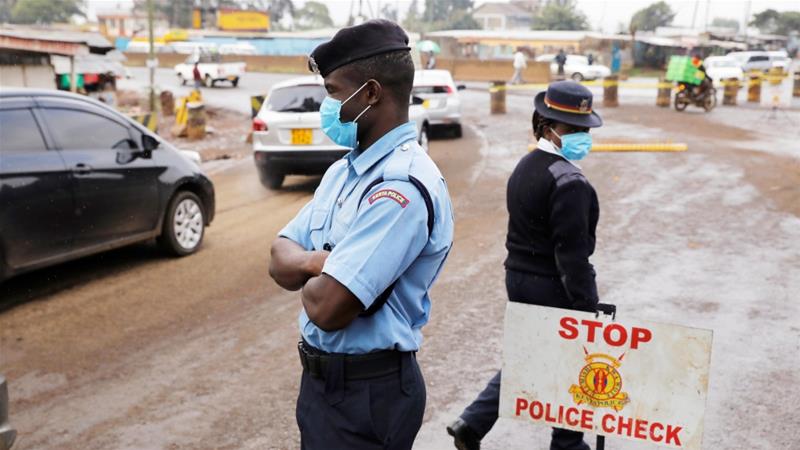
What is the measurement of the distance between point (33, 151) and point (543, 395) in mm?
5076

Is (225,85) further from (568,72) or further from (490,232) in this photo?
(490,232)

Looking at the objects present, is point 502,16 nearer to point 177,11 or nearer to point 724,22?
point 177,11

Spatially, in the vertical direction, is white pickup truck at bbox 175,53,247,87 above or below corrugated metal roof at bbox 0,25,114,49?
below

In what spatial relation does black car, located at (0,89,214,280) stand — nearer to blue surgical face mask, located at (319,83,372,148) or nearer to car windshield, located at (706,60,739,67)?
blue surgical face mask, located at (319,83,372,148)

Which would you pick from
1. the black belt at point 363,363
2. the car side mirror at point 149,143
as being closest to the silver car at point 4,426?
the black belt at point 363,363

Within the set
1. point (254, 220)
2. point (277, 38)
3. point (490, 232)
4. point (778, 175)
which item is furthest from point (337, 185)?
point (277, 38)

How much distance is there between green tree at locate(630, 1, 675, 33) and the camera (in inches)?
3575

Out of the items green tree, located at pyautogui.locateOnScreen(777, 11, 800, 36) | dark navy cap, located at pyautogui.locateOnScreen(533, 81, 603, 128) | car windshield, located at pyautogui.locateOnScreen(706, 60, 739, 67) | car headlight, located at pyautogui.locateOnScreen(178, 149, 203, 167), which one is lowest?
car headlight, located at pyautogui.locateOnScreen(178, 149, 203, 167)

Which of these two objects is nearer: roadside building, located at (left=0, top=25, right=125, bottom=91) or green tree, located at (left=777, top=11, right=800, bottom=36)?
roadside building, located at (left=0, top=25, right=125, bottom=91)

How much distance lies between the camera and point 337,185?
2330mm

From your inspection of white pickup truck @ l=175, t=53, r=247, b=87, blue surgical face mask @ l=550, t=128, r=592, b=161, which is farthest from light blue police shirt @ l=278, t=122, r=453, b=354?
white pickup truck @ l=175, t=53, r=247, b=87

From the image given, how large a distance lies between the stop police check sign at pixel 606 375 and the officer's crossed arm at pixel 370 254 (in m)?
1.06

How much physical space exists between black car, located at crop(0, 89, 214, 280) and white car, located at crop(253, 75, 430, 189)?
296cm

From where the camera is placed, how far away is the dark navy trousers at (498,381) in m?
3.68
